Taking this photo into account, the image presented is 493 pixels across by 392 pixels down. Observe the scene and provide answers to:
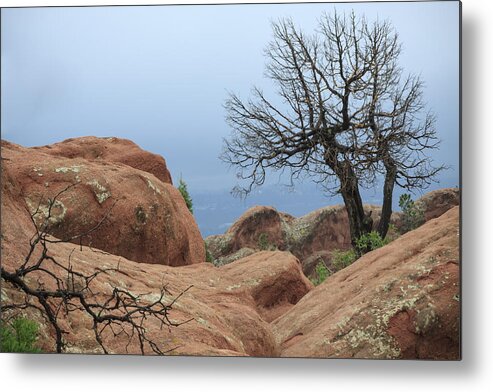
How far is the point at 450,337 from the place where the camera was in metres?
5.71

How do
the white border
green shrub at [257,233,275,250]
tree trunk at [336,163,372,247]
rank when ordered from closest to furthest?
1. the white border
2. tree trunk at [336,163,372,247]
3. green shrub at [257,233,275,250]

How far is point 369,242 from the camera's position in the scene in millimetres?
6055

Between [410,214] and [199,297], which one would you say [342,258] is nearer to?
[410,214]

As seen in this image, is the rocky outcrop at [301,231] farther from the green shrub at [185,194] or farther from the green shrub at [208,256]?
the green shrub at [185,194]

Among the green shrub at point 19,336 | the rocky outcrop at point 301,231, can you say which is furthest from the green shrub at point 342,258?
the green shrub at point 19,336

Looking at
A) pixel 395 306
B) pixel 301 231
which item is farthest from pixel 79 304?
pixel 395 306

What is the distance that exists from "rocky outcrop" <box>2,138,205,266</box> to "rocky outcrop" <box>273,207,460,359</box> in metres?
0.99

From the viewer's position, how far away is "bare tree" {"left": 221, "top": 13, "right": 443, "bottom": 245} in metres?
5.88

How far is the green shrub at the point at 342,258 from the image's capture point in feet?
20.0

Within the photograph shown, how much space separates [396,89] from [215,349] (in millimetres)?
2108

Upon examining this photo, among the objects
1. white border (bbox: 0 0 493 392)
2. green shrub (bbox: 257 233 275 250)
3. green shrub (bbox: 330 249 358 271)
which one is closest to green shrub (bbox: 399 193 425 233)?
white border (bbox: 0 0 493 392)

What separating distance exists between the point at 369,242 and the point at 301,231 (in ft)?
1.55

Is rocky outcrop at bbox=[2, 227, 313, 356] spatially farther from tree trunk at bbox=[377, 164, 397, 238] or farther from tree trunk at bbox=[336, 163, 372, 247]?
tree trunk at bbox=[377, 164, 397, 238]

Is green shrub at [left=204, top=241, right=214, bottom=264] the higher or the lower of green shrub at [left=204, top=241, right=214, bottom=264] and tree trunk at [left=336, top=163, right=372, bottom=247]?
the lower
